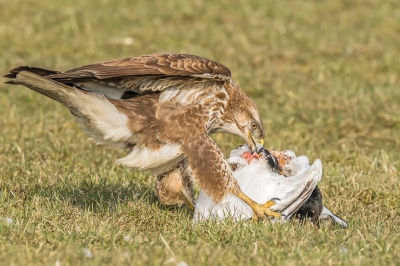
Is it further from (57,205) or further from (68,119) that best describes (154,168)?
(68,119)

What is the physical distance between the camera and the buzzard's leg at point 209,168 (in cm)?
567

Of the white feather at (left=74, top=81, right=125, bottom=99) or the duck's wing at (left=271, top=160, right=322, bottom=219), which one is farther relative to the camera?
the white feather at (left=74, top=81, right=125, bottom=99)

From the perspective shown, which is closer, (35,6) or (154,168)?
(154,168)

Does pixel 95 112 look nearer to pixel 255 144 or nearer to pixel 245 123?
pixel 245 123

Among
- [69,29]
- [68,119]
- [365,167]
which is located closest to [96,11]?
[69,29]

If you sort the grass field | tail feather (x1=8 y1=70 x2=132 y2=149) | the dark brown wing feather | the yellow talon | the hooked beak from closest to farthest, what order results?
the grass field → the dark brown wing feather → tail feather (x1=8 y1=70 x2=132 y2=149) → the yellow talon → the hooked beak

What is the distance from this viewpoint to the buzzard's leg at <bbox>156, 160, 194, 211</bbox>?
6119mm

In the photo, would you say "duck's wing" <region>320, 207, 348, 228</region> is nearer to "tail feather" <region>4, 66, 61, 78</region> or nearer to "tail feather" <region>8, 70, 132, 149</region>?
"tail feather" <region>8, 70, 132, 149</region>

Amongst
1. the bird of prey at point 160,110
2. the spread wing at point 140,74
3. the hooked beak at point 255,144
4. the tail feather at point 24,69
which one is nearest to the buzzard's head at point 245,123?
the hooked beak at point 255,144

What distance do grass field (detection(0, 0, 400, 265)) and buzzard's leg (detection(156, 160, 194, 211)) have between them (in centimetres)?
10

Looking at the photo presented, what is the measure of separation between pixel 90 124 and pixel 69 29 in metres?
7.18

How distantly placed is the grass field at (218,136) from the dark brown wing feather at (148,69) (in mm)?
1038

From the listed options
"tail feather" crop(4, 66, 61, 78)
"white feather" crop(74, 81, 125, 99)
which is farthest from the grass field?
"tail feather" crop(4, 66, 61, 78)

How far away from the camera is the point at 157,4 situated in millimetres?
13742
